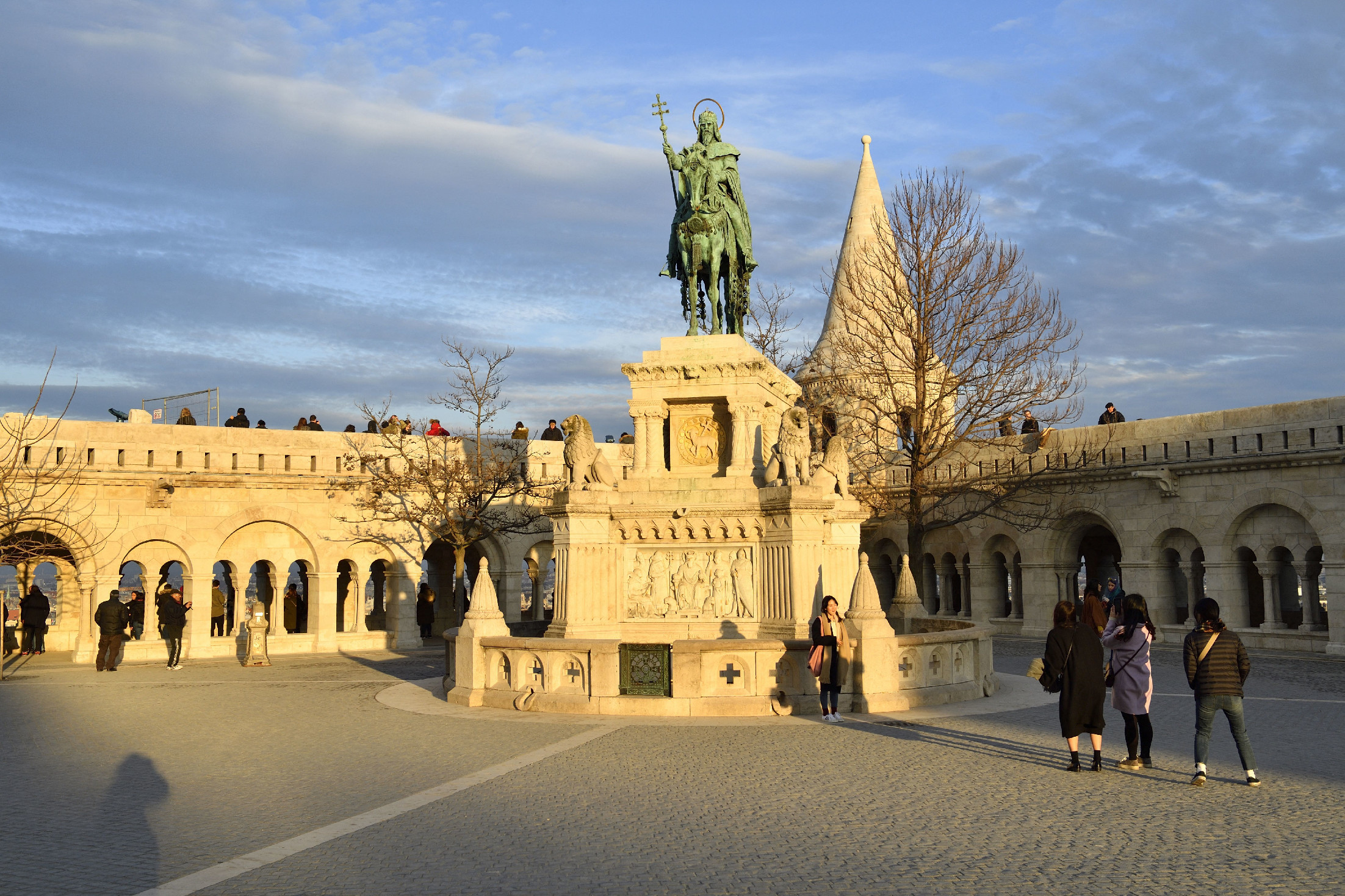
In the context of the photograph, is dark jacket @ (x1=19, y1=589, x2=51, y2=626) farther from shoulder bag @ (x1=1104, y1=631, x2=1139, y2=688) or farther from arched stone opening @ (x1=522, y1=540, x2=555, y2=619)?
shoulder bag @ (x1=1104, y1=631, x2=1139, y2=688)

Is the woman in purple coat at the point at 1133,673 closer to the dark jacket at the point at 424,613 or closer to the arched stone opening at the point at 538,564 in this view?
the arched stone opening at the point at 538,564

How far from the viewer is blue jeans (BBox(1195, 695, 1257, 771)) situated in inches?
299

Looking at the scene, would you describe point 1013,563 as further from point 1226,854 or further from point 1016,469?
point 1226,854

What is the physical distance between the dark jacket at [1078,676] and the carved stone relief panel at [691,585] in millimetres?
5555

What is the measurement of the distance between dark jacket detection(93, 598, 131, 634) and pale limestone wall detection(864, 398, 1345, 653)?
18230mm

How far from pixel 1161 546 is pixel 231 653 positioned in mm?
20209

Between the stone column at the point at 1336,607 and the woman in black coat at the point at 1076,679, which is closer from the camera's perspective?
the woman in black coat at the point at 1076,679

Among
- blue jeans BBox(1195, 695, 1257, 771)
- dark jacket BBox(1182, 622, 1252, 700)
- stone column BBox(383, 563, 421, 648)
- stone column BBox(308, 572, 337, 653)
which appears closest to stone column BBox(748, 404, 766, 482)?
dark jacket BBox(1182, 622, 1252, 700)

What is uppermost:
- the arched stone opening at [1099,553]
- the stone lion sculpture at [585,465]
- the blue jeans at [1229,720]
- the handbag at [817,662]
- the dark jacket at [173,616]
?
the stone lion sculpture at [585,465]

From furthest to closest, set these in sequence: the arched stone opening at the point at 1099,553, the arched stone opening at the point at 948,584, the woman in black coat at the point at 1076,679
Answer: the arched stone opening at the point at 948,584 < the arched stone opening at the point at 1099,553 < the woman in black coat at the point at 1076,679

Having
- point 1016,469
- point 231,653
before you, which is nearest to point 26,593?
point 231,653

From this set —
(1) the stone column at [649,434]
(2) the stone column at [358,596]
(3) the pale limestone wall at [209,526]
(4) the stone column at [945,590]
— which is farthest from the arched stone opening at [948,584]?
(1) the stone column at [649,434]

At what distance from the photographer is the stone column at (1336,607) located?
19438 mm

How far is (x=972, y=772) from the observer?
327 inches
